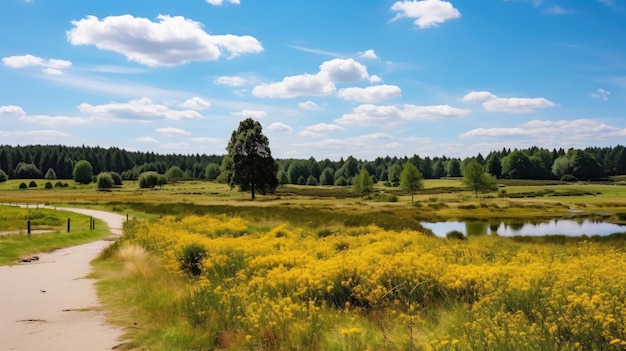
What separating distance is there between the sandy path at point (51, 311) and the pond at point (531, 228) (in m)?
32.0

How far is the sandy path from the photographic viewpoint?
8.41 metres

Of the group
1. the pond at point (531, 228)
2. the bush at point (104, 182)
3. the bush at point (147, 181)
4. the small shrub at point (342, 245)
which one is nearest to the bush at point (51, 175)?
the bush at point (104, 182)

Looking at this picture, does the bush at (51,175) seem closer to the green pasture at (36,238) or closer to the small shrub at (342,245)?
the green pasture at (36,238)

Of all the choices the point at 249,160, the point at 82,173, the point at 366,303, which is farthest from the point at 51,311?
the point at 82,173

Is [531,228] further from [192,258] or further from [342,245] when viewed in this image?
[192,258]

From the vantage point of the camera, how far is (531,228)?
→ 48.3 meters

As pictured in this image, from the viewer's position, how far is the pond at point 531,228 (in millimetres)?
43125

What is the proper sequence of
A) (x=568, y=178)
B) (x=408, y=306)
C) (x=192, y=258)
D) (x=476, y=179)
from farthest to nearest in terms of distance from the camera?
(x=568, y=178)
(x=476, y=179)
(x=192, y=258)
(x=408, y=306)

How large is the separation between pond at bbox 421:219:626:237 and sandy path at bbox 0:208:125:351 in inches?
1258

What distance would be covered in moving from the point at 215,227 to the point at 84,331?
15745 mm

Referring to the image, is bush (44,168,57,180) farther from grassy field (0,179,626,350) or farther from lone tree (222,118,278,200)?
grassy field (0,179,626,350)

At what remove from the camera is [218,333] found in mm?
8312

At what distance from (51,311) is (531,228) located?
4666cm

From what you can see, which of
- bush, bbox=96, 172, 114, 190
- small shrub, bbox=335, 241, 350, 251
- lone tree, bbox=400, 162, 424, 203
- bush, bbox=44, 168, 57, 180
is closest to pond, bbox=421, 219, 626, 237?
small shrub, bbox=335, 241, 350, 251
